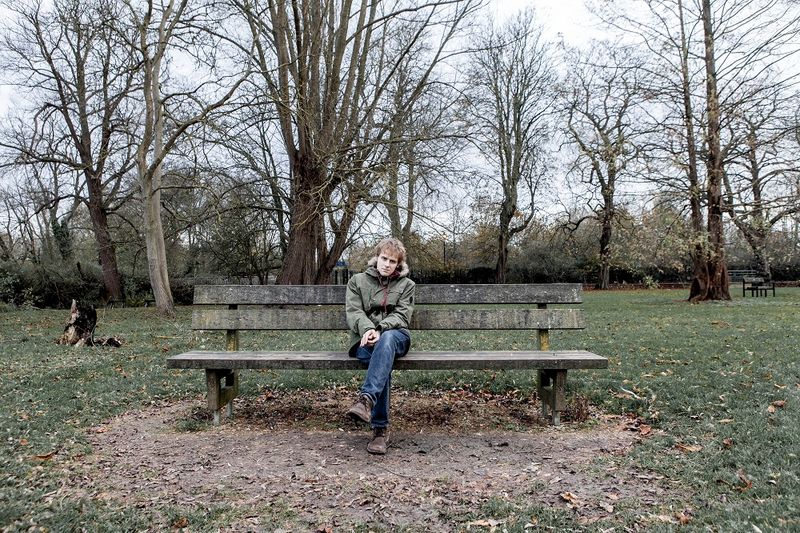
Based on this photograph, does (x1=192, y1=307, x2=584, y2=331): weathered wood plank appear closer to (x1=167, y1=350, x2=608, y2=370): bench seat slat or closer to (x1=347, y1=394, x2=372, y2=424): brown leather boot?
(x1=167, y1=350, x2=608, y2=370): bench seat slat

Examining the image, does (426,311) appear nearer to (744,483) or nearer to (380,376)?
(380,376)

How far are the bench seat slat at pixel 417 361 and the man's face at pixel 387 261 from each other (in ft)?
2.12

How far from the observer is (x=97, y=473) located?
3.32 metres

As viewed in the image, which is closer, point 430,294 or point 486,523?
point 486,523

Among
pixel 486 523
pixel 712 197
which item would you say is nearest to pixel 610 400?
pixel 486 523

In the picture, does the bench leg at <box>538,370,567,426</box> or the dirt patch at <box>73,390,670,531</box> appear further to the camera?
the bench leg at <box>538,370,567,426</box>

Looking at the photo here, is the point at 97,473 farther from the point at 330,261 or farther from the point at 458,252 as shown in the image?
the point at 458,252

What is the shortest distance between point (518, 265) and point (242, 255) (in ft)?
51.9

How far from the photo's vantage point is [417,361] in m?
4.01

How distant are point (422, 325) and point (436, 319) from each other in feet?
0.39

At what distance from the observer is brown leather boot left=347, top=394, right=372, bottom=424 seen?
11.8 feet

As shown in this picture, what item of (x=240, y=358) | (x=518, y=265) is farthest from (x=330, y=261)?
(x=518, y=265)

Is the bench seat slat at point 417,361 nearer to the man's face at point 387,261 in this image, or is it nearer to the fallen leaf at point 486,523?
the man's face at point 387,261

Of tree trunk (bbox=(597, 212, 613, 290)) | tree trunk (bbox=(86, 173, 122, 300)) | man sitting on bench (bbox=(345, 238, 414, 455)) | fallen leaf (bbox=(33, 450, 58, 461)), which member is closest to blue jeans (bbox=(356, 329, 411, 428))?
man sitting on bench (bbox=(345, 238, 414, 455))
